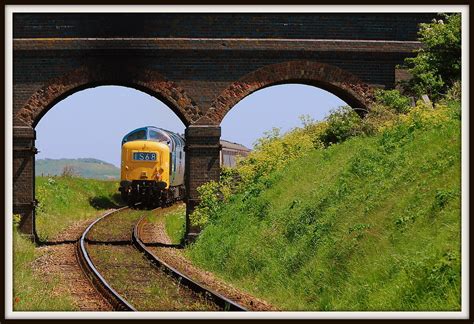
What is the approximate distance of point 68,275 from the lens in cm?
1708

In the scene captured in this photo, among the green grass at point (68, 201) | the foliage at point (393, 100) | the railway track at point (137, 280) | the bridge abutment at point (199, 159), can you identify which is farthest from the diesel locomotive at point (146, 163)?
the foliage at point (393, 100)

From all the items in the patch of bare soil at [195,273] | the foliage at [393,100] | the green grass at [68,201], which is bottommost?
the patch of bare soil at [195,273]

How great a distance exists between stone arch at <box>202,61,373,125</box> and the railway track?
409 centimetres

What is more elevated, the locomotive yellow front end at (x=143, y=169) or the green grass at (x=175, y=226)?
the locomotive yellow front end at (x=143, y=169)

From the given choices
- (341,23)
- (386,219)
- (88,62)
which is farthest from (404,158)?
(88,62)

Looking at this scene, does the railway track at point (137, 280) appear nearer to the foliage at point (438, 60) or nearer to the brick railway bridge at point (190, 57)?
the brick railway bridge at point (190, 57)

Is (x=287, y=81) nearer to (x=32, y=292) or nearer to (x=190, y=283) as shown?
(x=190, y=283)

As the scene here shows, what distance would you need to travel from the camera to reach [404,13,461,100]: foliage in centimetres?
2079

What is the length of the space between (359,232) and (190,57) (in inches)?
426

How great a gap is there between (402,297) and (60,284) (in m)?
7.37

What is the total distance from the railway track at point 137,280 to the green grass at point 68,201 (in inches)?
160

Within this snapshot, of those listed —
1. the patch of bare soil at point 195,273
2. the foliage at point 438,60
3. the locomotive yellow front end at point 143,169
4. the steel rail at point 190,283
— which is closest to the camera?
the steel rail at point 190,283

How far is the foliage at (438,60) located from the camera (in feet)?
68.2

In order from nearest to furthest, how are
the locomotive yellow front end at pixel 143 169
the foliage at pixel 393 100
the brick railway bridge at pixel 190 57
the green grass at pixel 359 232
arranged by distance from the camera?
the green grass at pixel 359 232 < the foliage at pixel 393 100 < the brick railway bridge at pixel 190 57 < the locomotive yellow front end at pixel 143 169
